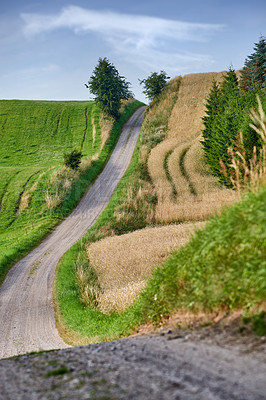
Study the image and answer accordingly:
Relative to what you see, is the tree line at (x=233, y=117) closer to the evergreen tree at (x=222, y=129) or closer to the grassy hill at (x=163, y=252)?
the evergreen tree at (x=222, y=129)

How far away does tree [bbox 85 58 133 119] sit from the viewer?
48469 millimetres

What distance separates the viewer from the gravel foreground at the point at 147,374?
12.7 ft

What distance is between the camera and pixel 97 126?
50.6m

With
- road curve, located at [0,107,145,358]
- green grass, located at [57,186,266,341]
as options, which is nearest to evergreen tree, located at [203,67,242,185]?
road curve, located at [0,107,145,358]

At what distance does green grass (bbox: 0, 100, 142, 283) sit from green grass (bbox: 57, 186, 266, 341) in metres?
12.8

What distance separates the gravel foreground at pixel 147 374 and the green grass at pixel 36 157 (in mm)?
13616

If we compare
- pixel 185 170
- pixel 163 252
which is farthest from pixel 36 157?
pixel 163 252

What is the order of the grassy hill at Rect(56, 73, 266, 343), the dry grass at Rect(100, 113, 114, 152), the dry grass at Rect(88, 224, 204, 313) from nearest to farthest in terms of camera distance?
the grassy hill at Rect(56, 73, 266, 343) → the dry grass at Rect(88, 224, 204, 313) → the dry grass at Rect(100, 113, 114, 152)

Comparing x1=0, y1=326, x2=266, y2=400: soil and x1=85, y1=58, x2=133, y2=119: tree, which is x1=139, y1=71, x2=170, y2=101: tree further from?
x1=0, y1=326, x2=266, y2=400: soil

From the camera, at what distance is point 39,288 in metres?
16.2

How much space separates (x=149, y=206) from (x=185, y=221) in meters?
3.92

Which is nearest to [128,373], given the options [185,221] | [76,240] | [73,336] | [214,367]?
[214,367]

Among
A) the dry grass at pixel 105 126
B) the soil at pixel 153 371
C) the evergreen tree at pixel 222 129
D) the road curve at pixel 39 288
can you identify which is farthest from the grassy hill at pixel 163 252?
the dry grass at pixel 105 126

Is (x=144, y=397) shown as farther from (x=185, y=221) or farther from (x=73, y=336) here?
(x=185, y=221)
